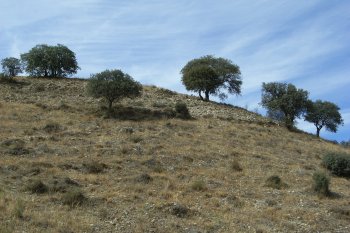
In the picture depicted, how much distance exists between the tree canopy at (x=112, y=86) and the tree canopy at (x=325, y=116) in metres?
24.5

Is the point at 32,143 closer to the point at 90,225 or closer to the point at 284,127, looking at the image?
the point at 90,225

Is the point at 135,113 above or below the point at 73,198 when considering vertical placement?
above

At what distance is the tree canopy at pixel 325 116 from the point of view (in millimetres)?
57562

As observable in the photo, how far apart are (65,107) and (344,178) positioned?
75.9ft

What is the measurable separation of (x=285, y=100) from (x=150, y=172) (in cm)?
3181

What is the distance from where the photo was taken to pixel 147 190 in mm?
20641

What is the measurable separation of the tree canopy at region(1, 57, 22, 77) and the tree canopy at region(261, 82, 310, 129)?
28.2 m

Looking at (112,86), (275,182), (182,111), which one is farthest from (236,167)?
(112,86)

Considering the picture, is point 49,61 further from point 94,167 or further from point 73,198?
point 73,198

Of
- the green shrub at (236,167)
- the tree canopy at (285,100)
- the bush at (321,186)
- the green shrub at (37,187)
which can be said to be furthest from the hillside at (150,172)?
the tree canopy at (285,100)

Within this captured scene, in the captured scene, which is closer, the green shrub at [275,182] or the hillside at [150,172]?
the hillside at [150,172]

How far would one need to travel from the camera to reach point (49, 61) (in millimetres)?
53656

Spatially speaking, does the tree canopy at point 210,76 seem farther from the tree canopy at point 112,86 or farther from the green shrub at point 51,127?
the green shrub at point 51,127

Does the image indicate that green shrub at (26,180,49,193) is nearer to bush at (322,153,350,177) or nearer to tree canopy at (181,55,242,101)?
bush at (322,153,350,177)
